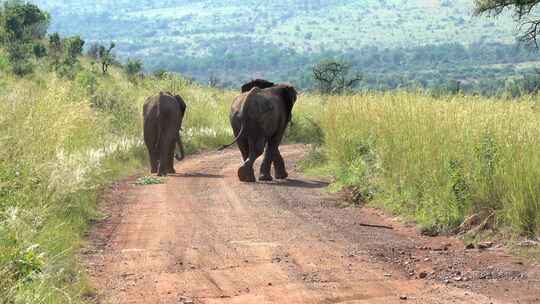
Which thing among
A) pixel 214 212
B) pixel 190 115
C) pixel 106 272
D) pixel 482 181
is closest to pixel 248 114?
pixel 214 212

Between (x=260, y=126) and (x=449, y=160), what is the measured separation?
8.01 meters

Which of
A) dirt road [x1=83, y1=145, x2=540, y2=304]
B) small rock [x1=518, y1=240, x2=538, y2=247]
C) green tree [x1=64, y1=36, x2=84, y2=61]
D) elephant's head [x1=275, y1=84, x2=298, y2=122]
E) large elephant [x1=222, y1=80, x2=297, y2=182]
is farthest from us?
green tree [x1=64, y1=36, x2=84, y2=61]

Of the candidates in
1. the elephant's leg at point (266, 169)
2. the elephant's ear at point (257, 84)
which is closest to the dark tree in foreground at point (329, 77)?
the elephant's ear at point (257, 84)

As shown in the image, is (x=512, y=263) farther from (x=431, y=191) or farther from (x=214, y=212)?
(x=214, y=212)

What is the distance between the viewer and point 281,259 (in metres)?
10.3

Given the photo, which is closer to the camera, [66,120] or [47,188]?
[47,188]

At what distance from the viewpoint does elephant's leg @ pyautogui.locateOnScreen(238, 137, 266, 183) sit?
1942 centimetres

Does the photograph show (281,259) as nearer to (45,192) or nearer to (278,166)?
(45,192)

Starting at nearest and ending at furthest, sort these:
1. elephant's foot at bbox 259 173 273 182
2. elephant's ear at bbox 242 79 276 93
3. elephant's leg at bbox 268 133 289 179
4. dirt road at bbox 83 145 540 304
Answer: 1. dirt road at bbox 83 145 540 304
2. elephant's foot at bbox 259 173 273 182
3. elephant's leg at bbox 268 133 289 179
4. elephant's ear at bbox 242 79 276 93

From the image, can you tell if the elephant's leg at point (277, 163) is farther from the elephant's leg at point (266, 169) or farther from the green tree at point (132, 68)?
the green tree at point (132, 68)

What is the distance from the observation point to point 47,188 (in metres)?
11.1

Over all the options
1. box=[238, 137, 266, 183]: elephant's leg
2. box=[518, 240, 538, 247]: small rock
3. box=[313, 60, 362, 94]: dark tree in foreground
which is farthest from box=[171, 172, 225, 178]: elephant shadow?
box=[313, 60, 362, 94]: dark tree in foreground

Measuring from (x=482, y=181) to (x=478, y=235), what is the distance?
708mm

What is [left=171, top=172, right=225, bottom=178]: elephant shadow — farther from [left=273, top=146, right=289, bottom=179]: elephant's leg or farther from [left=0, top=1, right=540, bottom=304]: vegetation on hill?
[left=0, top=1, right=540, bottom=304]: vegetation on hill
